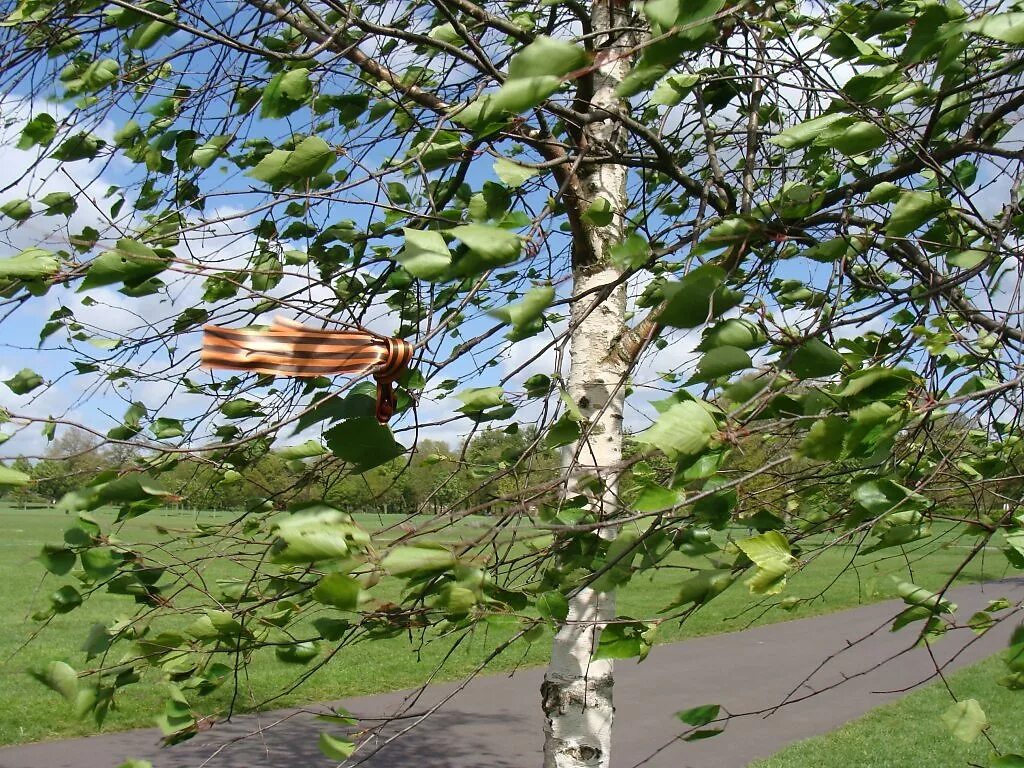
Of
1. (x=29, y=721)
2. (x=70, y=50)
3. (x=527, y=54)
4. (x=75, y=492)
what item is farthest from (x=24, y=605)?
(x=527, y=54)

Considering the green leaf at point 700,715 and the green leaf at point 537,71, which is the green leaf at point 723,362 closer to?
the green leaf at point 537,71

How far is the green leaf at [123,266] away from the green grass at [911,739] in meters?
5.87

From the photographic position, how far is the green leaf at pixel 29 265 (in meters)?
1.17

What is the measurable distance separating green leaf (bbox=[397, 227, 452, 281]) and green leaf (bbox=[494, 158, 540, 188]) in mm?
421

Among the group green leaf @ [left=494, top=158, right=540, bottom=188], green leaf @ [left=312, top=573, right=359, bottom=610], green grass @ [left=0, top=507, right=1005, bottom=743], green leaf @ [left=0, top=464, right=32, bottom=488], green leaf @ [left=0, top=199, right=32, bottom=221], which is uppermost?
green leaf @ [left=0, top=199, right=32, bottom=221]

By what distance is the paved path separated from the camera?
610 centimetres

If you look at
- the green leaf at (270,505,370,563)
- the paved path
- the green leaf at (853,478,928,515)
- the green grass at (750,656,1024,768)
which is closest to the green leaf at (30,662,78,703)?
the green leaf at (270,505,370,563)

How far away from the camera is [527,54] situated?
0.93 metres

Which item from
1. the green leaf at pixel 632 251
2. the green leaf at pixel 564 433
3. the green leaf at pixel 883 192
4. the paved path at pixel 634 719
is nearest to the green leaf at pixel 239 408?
the green leaf at pixel 564 433

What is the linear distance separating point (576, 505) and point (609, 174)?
1.26m

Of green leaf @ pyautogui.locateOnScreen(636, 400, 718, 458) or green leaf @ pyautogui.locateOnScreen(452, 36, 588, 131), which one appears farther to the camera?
green leaf @ pyautogui.locateOnScreen(636, 400, 718, 458)

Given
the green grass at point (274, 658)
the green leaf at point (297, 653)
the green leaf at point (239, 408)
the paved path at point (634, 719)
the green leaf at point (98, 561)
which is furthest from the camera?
the paved path at point (634, 719)

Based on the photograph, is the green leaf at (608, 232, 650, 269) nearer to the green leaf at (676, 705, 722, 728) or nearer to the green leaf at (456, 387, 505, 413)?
the green leaf at (456, 387, 505, 413)

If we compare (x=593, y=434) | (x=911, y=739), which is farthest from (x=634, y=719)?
(x=593, y=434)
